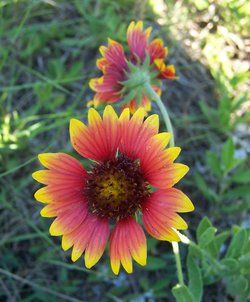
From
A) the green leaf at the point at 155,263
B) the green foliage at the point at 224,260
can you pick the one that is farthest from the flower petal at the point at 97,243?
the green leaf at the point at 155,263

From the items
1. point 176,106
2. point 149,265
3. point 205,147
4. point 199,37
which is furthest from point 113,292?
point 199,37

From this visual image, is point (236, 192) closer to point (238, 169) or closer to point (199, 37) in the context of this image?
point (238, 169)

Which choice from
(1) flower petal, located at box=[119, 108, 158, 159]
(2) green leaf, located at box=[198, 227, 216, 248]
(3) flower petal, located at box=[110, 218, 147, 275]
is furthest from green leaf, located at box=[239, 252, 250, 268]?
(1) flower petal, located at box=[119, 108, 158, 159]

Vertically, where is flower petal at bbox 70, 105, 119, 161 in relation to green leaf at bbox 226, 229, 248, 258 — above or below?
above

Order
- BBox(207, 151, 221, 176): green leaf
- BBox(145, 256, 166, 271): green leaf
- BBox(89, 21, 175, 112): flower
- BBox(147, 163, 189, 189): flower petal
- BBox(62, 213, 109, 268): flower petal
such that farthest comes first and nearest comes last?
BBox(207, 151, 221, 176): green leaf, BBox(145, 256, 166, 271): green leaf, BBox(89, 21, 175, 112): flower, BBox(62, 213, 109, 268): flower petal, BBox(147, 163, 189, 189): flower petal

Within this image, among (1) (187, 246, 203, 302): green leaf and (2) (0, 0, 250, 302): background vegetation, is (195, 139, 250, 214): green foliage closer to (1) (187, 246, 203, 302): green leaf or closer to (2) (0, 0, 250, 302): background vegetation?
(2) (0, 0, 250, 302): background vegetation

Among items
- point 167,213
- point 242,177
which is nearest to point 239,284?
point 167,213

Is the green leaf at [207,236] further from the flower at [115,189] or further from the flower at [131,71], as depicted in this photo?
the flower at [131,71]
